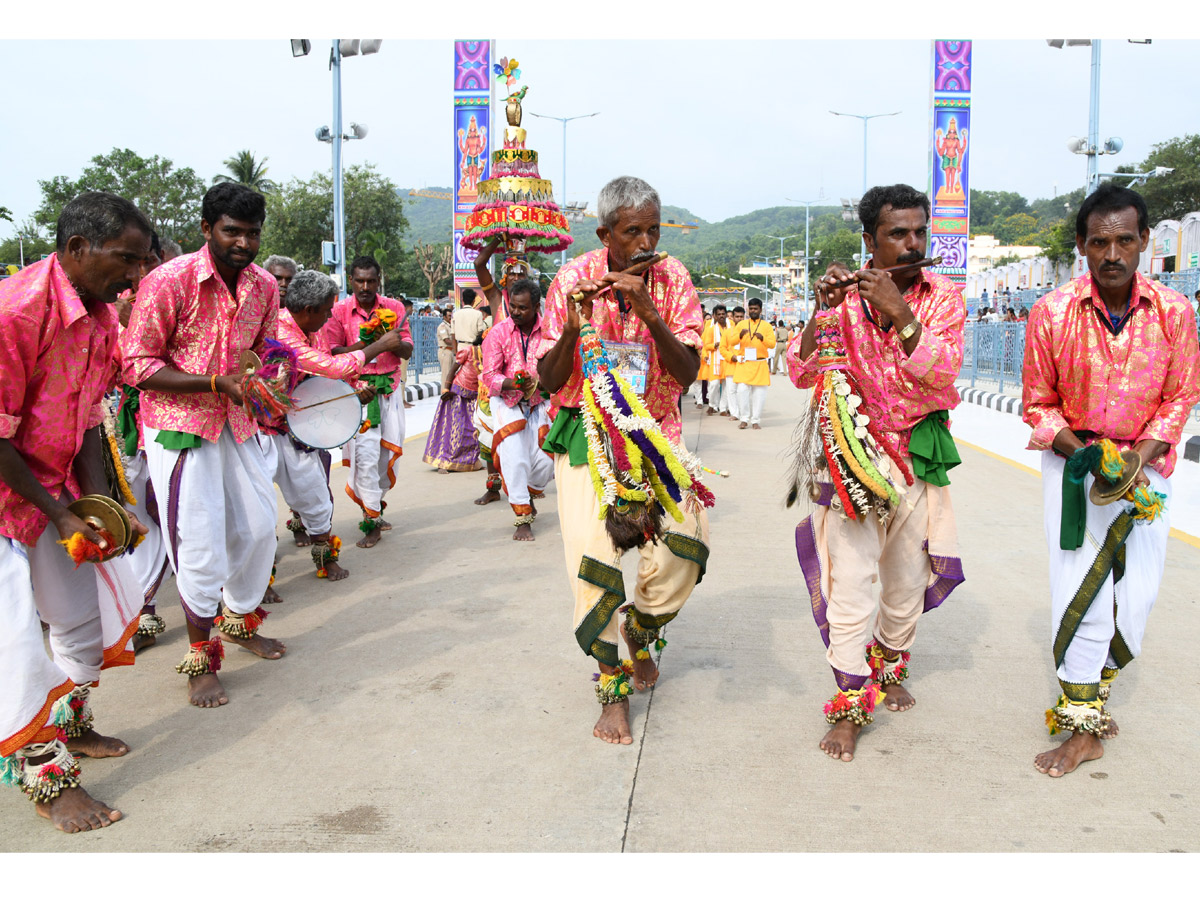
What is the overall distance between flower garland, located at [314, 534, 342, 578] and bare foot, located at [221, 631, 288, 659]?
4.43 ft

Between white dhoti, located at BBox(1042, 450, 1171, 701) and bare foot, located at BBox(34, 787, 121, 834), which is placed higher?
white dhoti, located at BBox(1042, 450, 1171, 701)

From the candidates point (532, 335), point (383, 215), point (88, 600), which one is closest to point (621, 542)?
point (88, 600)

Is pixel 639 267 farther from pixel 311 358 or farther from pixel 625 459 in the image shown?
pixel 311 358

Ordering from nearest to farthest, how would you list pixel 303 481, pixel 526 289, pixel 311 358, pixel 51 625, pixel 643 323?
pixel 51 625, pixel 643 323, pixel 311 358, pixel 303 481, pixel 526 289

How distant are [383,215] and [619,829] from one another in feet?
187

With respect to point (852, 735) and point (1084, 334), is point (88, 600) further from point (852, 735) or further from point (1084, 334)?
point (1084, 334)

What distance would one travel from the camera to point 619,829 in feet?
9.76

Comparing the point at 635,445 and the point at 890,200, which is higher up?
the point at 890,200

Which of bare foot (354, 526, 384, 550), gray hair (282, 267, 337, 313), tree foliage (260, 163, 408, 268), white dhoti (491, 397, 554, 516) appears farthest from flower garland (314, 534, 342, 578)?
tree foliage (260, 163, 408, 268)

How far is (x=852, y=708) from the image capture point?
3576 millimetres

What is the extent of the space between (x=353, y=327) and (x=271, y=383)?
2.62 m

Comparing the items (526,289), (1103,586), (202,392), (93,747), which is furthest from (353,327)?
(1103,586)

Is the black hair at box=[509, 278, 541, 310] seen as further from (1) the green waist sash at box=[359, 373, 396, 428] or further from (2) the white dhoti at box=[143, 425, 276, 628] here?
(2) the white dhoti at box=[143, 425, 276, 628]

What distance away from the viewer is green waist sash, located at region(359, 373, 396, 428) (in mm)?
7020
